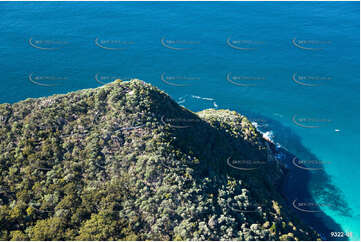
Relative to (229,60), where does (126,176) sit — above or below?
below

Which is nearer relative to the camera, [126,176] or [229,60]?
[126,176]

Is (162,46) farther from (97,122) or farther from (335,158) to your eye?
(335,158)

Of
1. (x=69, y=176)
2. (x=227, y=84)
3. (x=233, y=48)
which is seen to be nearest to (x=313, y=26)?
(x=233, y=48)

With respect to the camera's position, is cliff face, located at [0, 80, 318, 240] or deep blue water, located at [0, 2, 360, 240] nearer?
cliff face, located at [0, 80, 318, 240]

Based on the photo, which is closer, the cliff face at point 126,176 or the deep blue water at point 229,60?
the cliff face at point 126,176
